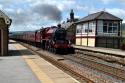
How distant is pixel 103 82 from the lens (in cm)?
1440

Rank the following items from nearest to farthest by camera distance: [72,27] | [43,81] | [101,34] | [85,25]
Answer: [43,81] < [101,34] < [85,25] < [72,27]

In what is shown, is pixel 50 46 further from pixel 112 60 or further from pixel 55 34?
pixel 112 60

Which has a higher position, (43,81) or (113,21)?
(113,21)

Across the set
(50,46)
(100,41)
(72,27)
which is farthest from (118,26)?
(72,27)

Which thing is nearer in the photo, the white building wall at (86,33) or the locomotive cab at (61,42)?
the locomotive cab at (61,42)

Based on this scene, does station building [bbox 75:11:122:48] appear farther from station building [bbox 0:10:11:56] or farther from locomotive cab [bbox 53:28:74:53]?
station building [bbox 0:10:11:56]

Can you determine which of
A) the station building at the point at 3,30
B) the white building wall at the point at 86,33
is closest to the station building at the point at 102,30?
the white building wall at the point at 86,33

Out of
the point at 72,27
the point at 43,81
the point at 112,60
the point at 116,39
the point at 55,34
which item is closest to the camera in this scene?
the point at 43,81

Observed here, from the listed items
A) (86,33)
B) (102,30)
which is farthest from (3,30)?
(86,33)

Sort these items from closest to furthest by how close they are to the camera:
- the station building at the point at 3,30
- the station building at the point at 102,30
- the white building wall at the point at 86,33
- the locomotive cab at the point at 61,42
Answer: the station building at the point at 3,30 → the locomotive cab at the point at 61,42 → the station building at the point at 102,30 → the white building wall at the point at 86,33

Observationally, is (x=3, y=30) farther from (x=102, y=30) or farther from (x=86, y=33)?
(x=86, y=33)

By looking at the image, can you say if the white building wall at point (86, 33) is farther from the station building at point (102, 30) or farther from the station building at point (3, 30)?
the station building at point (3, 30)

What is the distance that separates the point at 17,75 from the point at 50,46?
22.5 m

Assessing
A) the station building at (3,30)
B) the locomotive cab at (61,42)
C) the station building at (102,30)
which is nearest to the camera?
the station building at (3,30)
